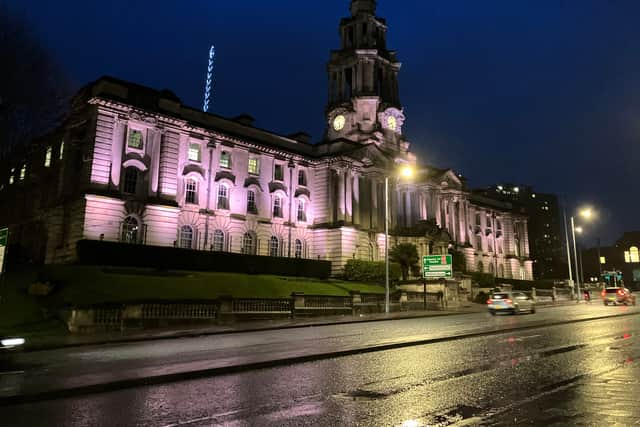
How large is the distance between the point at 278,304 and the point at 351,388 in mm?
18963

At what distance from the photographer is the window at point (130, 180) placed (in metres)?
39.9

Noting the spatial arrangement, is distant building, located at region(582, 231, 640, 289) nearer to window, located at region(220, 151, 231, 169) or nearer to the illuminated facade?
the illuminated facade

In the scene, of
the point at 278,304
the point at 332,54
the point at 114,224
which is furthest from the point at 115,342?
the point at 332,54

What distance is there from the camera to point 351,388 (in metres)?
8.45

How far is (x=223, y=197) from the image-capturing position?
46938mm

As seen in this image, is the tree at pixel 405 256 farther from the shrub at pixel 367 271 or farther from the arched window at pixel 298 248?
the arched window at pixel 298 248

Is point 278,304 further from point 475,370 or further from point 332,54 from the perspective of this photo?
point 332,54

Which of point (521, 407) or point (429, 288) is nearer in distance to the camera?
point (521, 407)

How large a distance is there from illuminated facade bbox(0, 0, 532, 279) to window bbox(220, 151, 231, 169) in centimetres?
16

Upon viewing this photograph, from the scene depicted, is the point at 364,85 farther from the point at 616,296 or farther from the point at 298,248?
the point at 616,296

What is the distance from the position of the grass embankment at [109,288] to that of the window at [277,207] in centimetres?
1433

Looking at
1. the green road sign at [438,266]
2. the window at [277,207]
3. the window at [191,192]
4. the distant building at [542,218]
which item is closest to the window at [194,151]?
the window at [191,192]

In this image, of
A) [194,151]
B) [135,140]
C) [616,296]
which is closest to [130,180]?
[135,140]

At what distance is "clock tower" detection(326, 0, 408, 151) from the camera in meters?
66.4
